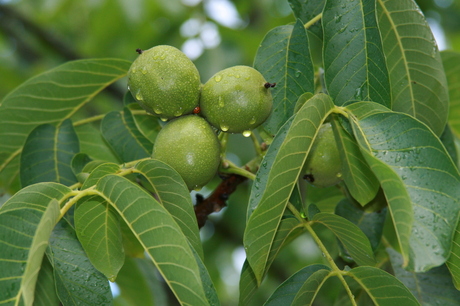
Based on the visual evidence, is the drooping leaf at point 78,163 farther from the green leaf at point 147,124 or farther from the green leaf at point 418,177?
the green leaf at point 418,177

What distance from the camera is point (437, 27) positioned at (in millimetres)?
3814

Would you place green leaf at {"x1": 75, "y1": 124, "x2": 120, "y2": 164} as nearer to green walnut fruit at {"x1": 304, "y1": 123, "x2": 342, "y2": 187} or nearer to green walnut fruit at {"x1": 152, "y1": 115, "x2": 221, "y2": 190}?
green walnut fruit at {"x1": 152, "y1": 115, "x2": 221, "y2": 190}

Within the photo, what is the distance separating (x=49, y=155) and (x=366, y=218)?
0.99m

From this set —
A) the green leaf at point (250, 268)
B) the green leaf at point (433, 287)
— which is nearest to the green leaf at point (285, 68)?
the green leaf at point (250, 268)

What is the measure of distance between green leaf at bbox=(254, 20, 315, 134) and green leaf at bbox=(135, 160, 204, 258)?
1.09 feet

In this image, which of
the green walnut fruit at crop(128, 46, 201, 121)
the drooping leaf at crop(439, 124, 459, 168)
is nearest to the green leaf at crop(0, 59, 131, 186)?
the green walnut fruit at crop(128, 46, 201, 121)

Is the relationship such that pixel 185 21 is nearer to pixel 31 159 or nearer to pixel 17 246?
pixel 31 159

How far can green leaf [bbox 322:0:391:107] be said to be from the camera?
1284 millimetres

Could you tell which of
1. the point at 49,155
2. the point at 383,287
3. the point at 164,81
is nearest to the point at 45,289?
the point at 49,155

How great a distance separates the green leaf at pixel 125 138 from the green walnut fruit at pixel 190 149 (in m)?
0.24

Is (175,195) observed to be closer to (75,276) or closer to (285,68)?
(75,276)

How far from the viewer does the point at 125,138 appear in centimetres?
161

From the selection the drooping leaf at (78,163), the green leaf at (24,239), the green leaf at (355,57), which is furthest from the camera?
the drooping leaf at (78,163)

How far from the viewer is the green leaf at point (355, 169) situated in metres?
1.30
